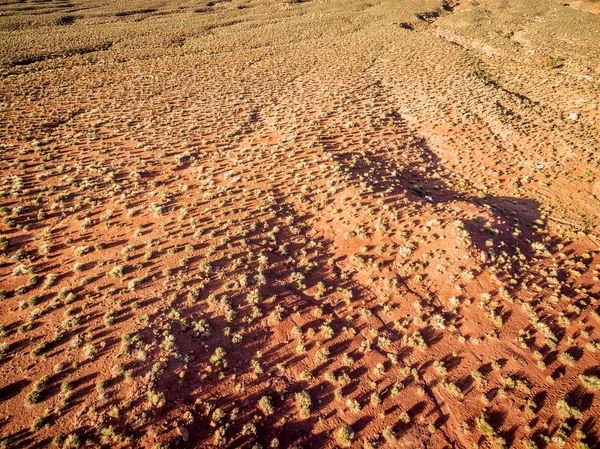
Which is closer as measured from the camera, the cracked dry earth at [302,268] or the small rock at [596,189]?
the cracked dry earth at [302,268]

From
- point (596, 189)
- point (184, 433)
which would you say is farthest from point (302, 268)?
point (596, 189)

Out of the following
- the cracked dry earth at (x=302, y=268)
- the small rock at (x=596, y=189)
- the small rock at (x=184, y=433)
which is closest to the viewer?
the small rock at (x=184, y=433)

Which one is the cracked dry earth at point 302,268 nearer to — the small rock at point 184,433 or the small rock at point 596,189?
the small rock at point 184,433

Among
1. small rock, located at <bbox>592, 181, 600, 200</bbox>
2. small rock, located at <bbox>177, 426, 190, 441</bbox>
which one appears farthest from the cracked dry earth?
small rock, located at <bbox>592, 181, 600, 200</bbox>

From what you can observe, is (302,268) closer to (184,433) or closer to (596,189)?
(184,433)

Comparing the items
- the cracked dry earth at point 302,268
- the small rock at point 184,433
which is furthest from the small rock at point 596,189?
the small rock at point 184,433

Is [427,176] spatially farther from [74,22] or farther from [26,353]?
[74,22]

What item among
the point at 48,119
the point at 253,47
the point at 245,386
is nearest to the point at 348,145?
the point at 245,386

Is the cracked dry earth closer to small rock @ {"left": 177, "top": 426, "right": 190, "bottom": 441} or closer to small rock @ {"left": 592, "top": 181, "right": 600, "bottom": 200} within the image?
small rock @ {"left": 177, "top": 426, "right": 190, "bottom": 441}
